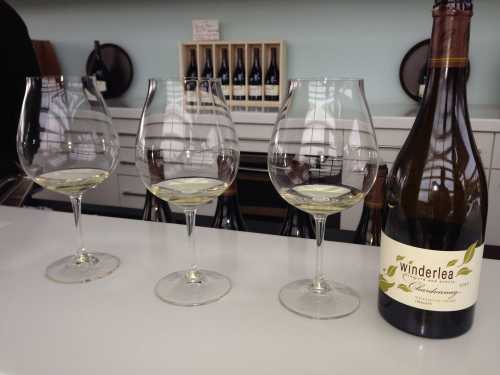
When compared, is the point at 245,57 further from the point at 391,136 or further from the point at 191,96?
the point at 191,96

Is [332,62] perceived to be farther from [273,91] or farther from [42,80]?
[42,80]

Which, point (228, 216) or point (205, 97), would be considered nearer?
point (205, 97)

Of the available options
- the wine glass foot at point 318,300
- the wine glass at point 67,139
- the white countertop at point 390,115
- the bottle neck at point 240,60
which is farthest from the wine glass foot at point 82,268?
the bottle neck at point 240,60

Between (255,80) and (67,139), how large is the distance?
1.62 m

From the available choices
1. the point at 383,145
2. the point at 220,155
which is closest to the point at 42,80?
the point at 220,155

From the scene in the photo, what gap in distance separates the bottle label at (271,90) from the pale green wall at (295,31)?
214 mm

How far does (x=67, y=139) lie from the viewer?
0.46m

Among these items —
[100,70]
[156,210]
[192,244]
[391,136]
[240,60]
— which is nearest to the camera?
[192,244]

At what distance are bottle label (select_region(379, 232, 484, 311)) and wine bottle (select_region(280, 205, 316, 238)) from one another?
1.06 feet

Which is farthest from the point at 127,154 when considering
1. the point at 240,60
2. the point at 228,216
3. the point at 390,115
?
the point at 228,216

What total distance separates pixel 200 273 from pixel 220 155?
0.13 metres

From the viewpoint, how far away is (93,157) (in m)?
0.46

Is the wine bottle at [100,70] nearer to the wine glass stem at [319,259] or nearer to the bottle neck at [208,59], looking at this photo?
the bottle neck at [208,59]

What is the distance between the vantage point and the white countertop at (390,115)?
1436 millimetres
